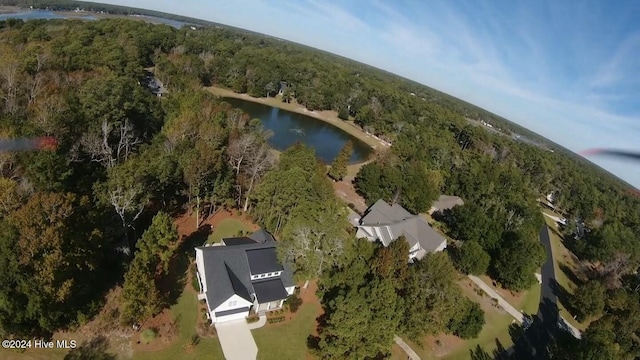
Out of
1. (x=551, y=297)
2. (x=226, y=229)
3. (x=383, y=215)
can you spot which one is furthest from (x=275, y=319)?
(x=551, y=297)

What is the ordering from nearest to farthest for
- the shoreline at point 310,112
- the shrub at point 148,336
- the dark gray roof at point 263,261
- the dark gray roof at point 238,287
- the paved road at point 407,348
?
the shrub at point 148,336
the dark gray roof at point 238,287
the paved road at point 407,348
the dark gray roof at point 263,261
the shoreline at point 310,112

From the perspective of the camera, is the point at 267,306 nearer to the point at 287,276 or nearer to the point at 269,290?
the point at 269,290

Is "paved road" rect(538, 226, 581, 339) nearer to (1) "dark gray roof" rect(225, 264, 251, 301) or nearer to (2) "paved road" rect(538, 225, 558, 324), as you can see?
(2) "paved road" rect(538, 225, 558, 324)

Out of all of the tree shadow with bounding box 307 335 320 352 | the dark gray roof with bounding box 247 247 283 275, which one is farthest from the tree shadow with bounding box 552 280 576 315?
the dark gray roof with bounding box 247 247 283 275

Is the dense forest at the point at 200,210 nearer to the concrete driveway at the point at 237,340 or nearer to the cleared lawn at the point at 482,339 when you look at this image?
the cleared lawn at the point at 482,339

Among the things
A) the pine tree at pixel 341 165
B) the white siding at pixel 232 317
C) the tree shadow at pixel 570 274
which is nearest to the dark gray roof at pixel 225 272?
the white siding at pixel 232 317

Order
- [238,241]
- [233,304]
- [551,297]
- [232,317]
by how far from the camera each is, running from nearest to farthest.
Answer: [233,304] < [232,317] < [238,241] < [551,297]
